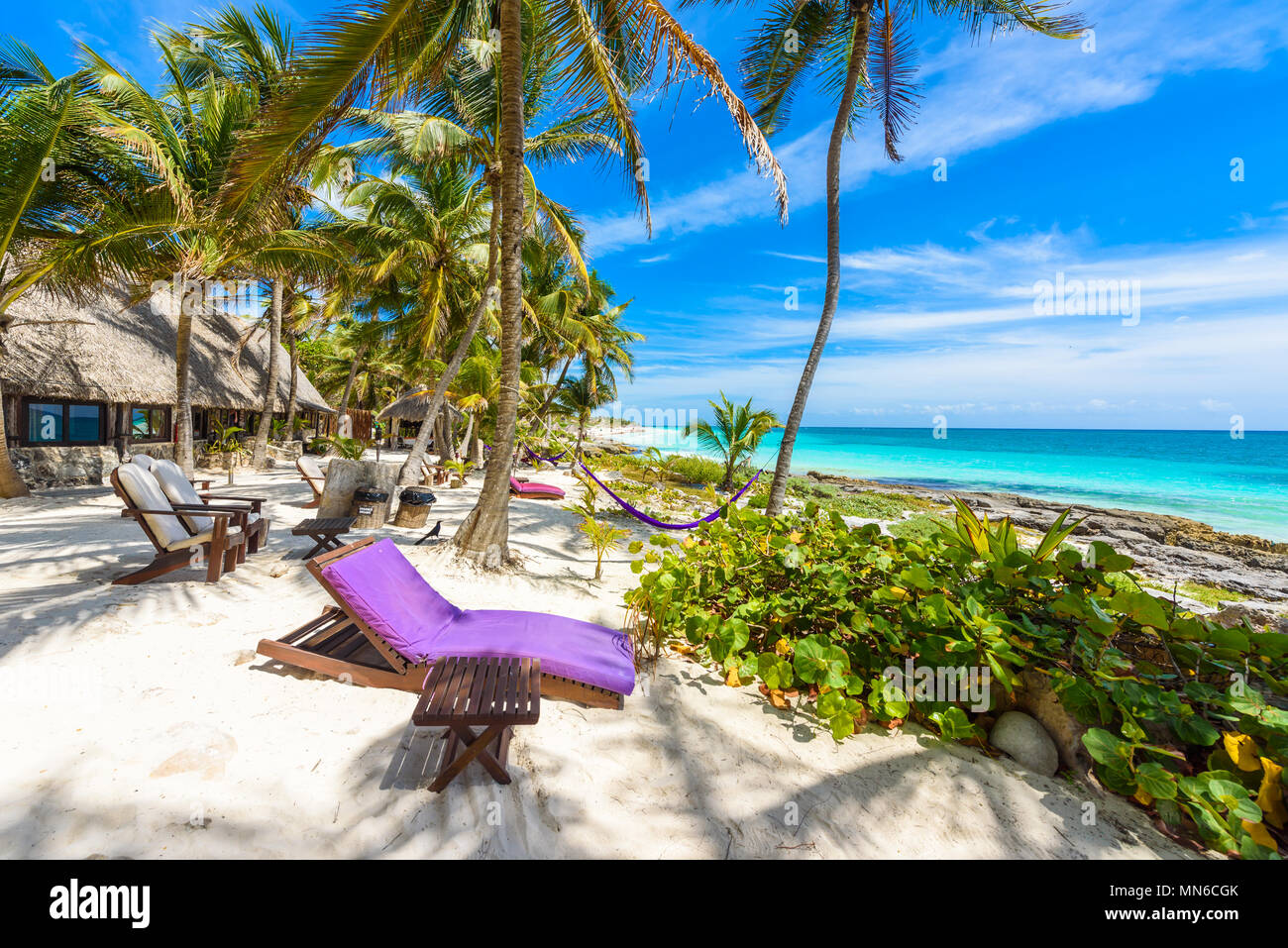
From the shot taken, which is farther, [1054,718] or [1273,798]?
[1054,718]

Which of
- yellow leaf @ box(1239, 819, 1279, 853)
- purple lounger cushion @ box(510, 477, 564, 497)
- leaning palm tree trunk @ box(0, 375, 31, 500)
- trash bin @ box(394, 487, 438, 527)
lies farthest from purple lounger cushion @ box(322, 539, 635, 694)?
leaning palm tree trunk @ box(0, 375, 31, 500)

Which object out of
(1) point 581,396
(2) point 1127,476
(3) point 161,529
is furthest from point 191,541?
(2) point 1127,476

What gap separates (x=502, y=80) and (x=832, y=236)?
4745 millimetres

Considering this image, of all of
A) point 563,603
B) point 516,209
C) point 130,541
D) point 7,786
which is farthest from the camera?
point 130,541

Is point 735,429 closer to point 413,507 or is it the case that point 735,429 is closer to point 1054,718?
point 413,507

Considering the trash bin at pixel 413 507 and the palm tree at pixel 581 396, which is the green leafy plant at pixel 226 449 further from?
the palm tree at pixel 581 396

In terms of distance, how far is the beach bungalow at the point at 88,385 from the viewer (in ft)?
31.0

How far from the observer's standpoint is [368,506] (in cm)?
652

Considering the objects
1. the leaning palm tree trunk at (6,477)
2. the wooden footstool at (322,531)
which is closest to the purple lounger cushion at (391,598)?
the wooden footstool at (322,531)

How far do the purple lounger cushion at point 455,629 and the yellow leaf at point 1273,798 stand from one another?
8.20 feet

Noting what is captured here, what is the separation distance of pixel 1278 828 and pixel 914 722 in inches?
50.0
